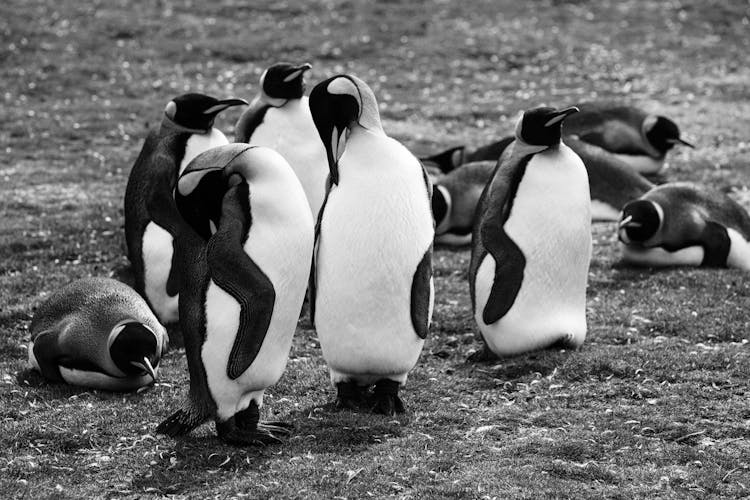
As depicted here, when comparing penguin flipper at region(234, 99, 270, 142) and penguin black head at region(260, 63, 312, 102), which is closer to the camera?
penguin black head at region(260, 63, 312, 102)

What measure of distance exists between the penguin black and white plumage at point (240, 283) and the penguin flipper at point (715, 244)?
4859 millimetres

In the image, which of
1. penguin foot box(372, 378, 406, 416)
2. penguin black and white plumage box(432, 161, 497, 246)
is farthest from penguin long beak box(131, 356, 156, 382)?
penguin black and white plumage box(432, 161, 497, 246)

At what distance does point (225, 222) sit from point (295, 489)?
135 cm

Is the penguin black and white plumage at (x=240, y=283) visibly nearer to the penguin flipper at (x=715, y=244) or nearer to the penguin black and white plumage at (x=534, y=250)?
the penguin black and white plumage at (x=534, y=250)

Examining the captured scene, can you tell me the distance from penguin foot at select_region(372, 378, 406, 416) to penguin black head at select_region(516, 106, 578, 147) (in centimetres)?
204

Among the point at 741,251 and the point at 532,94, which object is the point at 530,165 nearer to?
the point at 741,251

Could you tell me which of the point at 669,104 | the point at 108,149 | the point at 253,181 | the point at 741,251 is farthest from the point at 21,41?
the point at 253,181

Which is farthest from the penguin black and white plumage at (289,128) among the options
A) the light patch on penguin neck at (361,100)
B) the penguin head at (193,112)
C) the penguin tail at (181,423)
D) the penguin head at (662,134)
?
the penguin head at (662,134)

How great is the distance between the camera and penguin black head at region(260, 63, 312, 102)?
360 inches

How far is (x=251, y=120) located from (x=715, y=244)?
12.7ft

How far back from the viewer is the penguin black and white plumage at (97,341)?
6836 millimetres

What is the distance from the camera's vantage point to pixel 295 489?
5.16 metres

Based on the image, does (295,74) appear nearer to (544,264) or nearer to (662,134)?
(544,264)

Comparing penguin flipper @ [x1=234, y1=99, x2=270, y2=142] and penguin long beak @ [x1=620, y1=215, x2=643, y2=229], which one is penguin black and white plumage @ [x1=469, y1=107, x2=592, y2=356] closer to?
penguin long beak @ [x1=620, y1=215, x2=643, y2=229]
